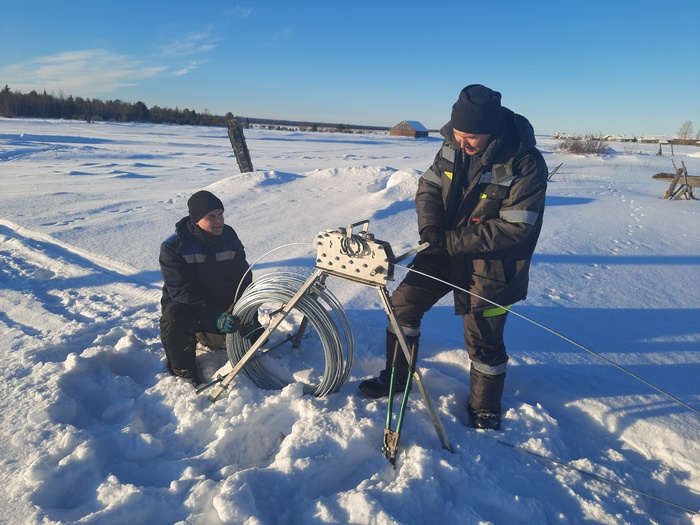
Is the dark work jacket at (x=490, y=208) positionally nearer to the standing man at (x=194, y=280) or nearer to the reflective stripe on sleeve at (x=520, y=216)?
the reflective stripe on sleeve at (x=520, y=216)

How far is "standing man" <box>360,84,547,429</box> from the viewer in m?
2.29

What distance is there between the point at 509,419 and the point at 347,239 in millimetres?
1435

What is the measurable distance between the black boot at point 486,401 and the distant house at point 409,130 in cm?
5053

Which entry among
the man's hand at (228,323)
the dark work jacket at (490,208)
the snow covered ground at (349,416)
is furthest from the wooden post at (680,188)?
the man's hand at (228,323)

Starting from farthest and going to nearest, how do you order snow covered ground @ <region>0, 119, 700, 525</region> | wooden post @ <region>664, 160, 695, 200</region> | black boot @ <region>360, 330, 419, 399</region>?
wooden post @ <region>664, 160, 695, 200</region> → black boot @ <region>360, 330, 419, 399</region> → snow covered ground @ <region>0, 119, 700, 525</region>

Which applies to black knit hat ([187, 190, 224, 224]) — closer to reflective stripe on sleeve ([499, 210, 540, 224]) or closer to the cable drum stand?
the cable drum stand

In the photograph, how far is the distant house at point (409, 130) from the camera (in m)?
50.8

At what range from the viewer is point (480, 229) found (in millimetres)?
2350

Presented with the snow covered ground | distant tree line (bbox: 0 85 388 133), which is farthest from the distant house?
the snow covered ground

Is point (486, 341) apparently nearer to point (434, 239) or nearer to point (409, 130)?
point (434, 239)

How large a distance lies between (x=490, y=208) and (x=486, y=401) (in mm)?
1105

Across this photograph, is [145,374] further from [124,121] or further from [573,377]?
[124,121]

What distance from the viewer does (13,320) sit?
144 inches

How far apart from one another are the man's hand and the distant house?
50509 mm
